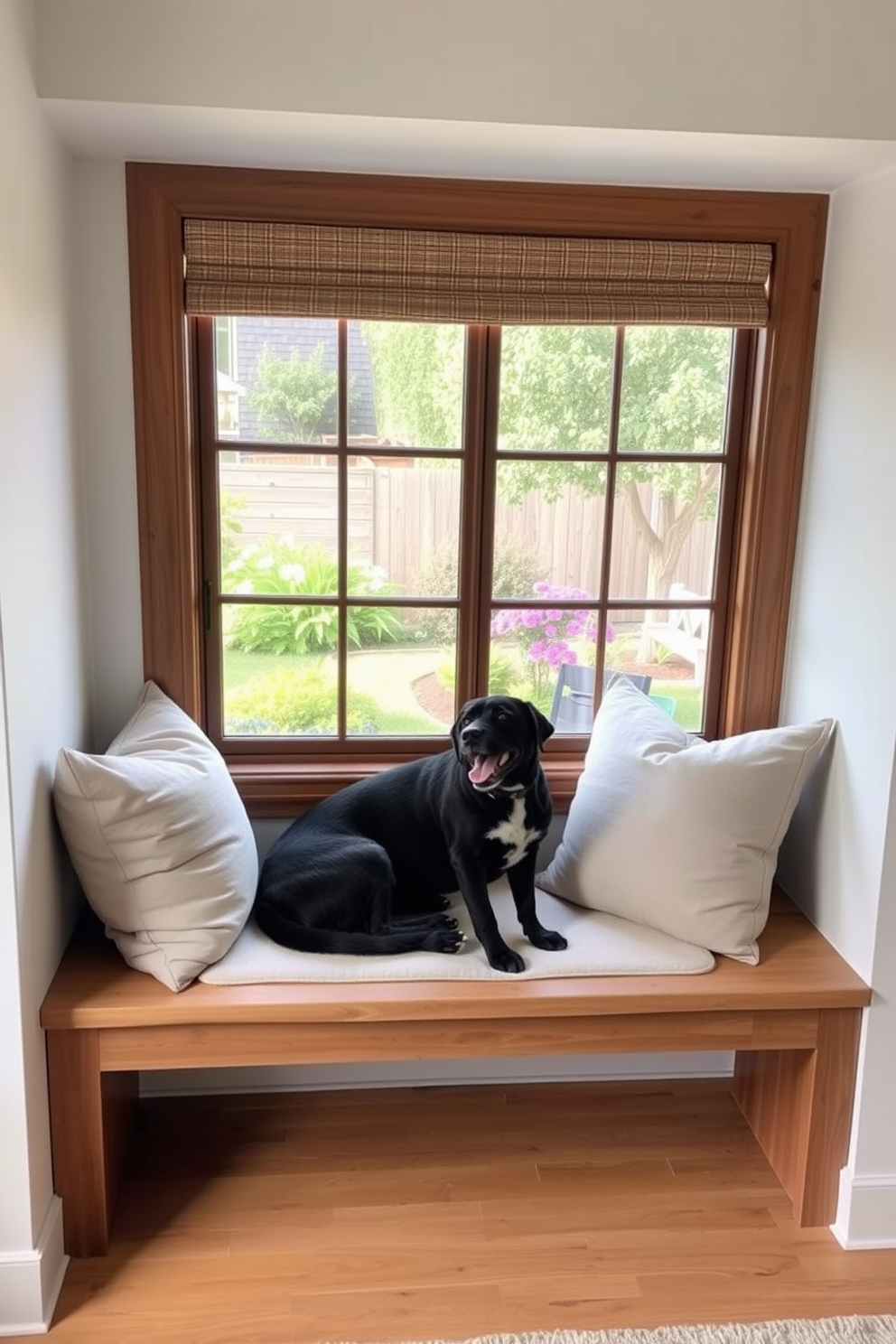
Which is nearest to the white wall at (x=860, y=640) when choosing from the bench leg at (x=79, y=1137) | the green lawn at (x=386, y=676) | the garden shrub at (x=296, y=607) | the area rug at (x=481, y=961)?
the area rug at (x=481, y=961)

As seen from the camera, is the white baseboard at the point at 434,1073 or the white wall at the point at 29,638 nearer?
the white wall at the point at 29,638

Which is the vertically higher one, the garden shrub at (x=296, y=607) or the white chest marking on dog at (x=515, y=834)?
the garden shrub at (x=296, y=607)

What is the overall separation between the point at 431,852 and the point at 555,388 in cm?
105

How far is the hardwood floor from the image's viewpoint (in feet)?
Result: 5.82

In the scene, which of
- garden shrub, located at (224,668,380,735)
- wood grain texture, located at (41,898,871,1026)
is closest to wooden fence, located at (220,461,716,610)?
garden shrub, located at (224,668,380,735)

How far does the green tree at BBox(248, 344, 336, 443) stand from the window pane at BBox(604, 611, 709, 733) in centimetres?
83

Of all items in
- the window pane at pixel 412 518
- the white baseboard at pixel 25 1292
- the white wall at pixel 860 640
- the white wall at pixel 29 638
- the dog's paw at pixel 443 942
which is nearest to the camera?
the white wall at pixel 29 638

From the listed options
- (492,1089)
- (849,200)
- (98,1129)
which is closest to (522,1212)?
(492,1089)

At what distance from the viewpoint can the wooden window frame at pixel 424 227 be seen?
79.1 inches

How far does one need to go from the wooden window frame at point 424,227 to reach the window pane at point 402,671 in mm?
148

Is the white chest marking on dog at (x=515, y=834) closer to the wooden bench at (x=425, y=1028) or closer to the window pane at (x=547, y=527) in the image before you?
the wooden bench at (x=425, y=1028)

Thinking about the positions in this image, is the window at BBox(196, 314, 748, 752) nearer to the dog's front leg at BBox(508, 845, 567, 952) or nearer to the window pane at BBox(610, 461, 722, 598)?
the window pane at BBox(610, 461, 722, 598)

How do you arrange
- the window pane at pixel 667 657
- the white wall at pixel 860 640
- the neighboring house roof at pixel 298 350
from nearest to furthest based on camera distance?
the white wall at pixel 860 640
the neighboring house roof at pixel 298 350
the window pane at pixel 667 657

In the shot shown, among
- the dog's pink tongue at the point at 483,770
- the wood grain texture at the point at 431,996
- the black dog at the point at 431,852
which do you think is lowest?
the wood grain texture at the point at 431,996
